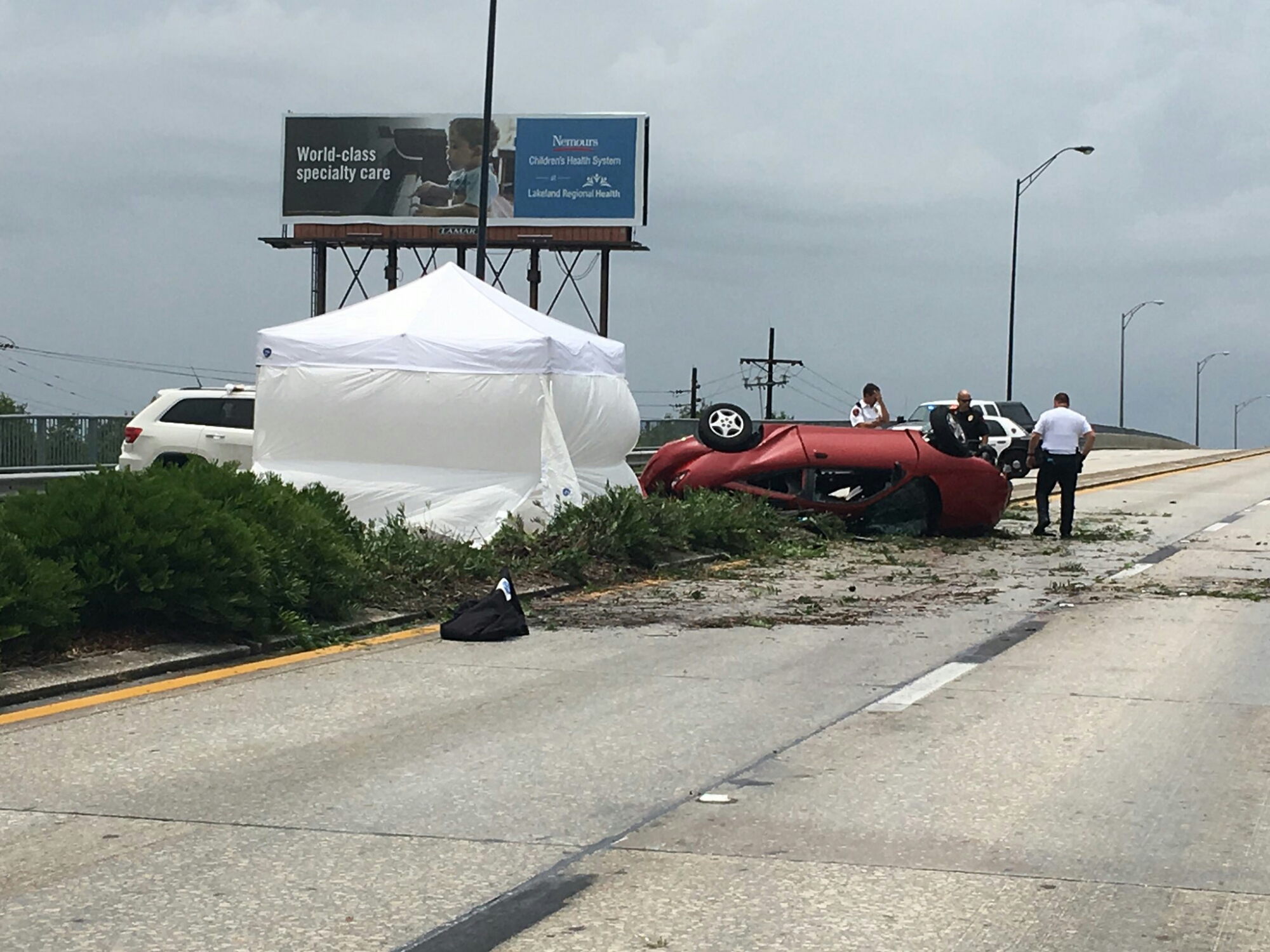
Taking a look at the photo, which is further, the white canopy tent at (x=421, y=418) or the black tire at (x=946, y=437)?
the black tire at (x=946, y=437)

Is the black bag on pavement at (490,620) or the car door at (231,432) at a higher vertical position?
the car door at (231,432)

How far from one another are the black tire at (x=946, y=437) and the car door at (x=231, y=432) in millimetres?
9157

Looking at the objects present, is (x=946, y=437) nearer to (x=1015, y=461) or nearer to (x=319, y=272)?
(x=1015, y=461)

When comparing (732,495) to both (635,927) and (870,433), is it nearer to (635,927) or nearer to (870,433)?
(870,433)

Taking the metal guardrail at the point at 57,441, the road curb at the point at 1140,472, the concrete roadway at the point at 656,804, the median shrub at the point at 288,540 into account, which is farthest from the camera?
the road curb at the point at 1140,472

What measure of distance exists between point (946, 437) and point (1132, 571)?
3.76 m

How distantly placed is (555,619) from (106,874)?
23.7ft

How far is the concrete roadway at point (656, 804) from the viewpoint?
512 cm

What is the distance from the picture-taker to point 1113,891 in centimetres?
548

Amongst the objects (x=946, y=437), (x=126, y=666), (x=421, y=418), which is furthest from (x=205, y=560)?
(x=946, y=437)

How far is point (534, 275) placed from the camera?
58156 millimetres

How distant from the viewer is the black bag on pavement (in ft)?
37.4

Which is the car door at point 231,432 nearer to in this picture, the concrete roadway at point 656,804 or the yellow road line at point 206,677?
the yellow road line at point 206,677

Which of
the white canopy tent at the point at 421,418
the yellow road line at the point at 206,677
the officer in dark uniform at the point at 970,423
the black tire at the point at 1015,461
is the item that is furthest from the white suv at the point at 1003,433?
the yellow road line at the point at 206,677
